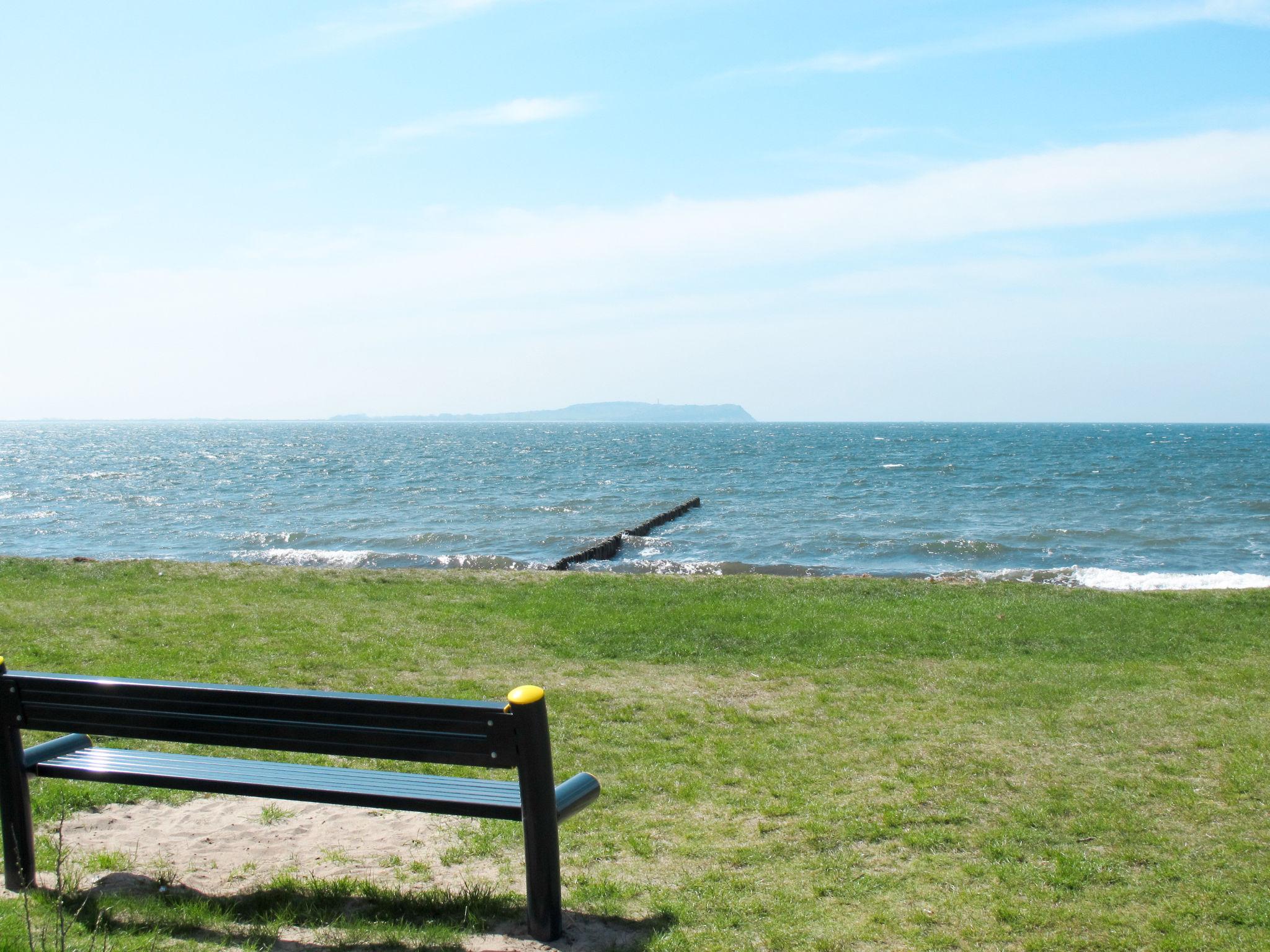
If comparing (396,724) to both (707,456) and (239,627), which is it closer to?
(239,627)

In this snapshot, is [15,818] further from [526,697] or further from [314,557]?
[314,557]

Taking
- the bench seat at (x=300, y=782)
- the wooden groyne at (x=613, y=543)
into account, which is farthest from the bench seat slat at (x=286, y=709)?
the wooden groyne at (x=613, y=543)

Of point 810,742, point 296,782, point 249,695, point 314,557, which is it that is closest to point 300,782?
point 296,782

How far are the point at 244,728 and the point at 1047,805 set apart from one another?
4.07 metres

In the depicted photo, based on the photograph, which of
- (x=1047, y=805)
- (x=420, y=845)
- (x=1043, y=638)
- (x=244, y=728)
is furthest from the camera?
(x=1043, y=638)

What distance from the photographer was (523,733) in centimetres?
340

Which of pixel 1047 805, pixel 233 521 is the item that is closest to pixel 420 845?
pixel 1047 805

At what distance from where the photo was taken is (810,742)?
6.52 meters

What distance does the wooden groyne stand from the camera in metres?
22.2

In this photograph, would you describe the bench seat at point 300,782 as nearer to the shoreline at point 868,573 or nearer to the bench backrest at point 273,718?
the bench backrest at point 273,718

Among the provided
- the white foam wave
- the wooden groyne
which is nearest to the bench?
the wooden groyne

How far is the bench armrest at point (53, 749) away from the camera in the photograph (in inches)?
158

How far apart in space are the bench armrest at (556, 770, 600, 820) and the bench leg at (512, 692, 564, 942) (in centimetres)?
10

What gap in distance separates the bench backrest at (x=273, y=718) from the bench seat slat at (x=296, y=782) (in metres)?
0.20
